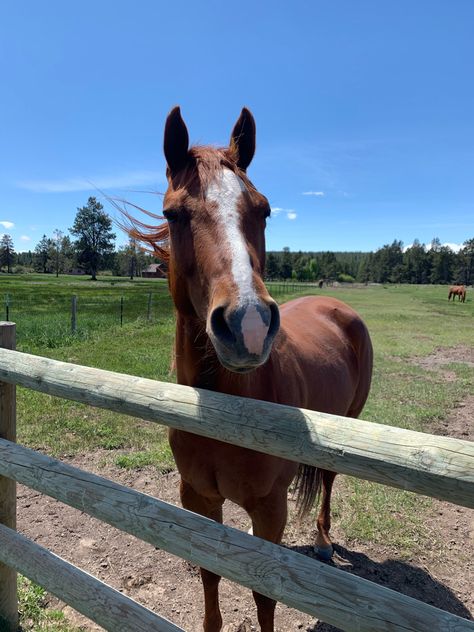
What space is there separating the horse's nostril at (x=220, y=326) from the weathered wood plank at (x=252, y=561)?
2.35 ft

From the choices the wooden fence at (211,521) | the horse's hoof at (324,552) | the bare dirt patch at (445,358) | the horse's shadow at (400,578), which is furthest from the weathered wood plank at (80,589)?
the bare dirt patch at (445,358)

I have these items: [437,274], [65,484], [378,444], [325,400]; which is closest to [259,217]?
[378,444]

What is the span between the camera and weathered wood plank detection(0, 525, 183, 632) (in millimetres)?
1799

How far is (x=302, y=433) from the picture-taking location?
1.32 m

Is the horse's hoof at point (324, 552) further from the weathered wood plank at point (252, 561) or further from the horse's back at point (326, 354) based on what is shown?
the weathered wood plank at point (252, 561)

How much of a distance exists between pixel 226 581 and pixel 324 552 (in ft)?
2.72

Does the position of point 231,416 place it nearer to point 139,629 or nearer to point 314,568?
point 314,568

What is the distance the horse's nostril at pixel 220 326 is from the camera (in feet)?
4.67

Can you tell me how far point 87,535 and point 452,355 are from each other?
36.7 feet

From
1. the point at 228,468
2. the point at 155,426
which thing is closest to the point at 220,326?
the point at 228,468

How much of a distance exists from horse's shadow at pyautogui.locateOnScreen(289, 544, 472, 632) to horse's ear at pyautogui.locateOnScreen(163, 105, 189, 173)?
2973 mm

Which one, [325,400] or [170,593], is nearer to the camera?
[170,593]

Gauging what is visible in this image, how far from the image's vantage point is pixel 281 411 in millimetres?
1405

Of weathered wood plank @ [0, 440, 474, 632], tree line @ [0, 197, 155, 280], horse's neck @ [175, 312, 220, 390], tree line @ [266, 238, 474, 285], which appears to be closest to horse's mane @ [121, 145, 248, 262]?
horse's neck @ [175, 312, 220, 390]
